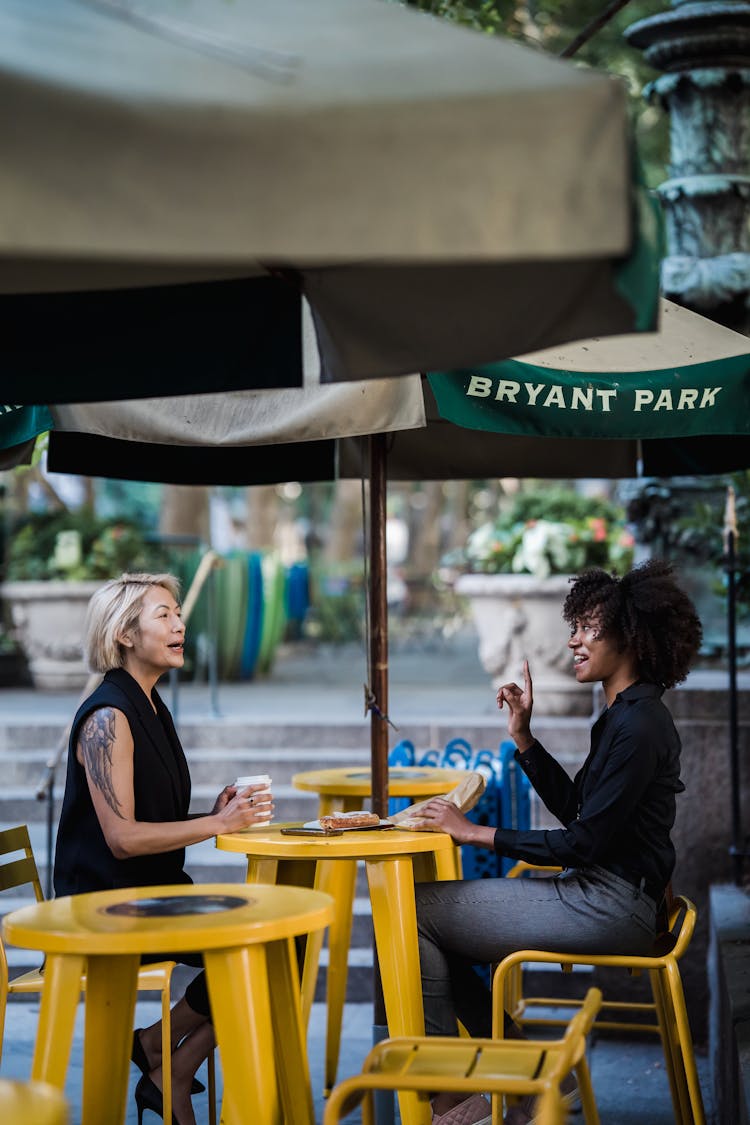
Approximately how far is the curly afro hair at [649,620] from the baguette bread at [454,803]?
2.22ft

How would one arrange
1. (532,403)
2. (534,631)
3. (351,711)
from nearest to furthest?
(532,403)
(534,631)
(351,711)

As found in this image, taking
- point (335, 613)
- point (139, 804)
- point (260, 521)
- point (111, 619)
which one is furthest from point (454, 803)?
point (260, 521)

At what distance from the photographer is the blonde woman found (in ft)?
13.2

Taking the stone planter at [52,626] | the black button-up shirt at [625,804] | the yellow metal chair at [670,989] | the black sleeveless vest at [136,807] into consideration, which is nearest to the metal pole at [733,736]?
the yellow metal chair at [670,989]

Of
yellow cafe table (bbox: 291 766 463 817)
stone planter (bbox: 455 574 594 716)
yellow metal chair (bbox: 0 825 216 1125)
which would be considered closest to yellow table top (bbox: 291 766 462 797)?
yellow cafe table (bbox: 291 766 463 817)

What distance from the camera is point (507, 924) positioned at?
416 cm

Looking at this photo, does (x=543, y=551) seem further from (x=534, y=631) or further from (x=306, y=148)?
(x=306, y=148)

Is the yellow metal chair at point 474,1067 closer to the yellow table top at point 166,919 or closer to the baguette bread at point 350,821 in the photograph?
the yellow table top at point 166,919

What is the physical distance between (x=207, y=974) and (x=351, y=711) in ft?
25.4

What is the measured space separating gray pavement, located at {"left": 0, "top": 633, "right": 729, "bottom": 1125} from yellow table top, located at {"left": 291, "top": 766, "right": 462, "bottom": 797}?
1158 millimetres

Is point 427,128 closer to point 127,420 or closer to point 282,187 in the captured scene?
point 282,187

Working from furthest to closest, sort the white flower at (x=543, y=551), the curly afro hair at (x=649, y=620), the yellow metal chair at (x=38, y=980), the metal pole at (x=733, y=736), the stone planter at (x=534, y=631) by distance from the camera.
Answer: the white flower at (x=543, y=551) → the stone planter at (x=534, y=631) → the metal pole at (x=733, y=736) → the curly afro hair at (x=649, y=620) → the yellow metal chair at (x=38, y=980)

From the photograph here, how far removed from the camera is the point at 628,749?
412 cm

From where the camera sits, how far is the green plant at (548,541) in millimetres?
10047
